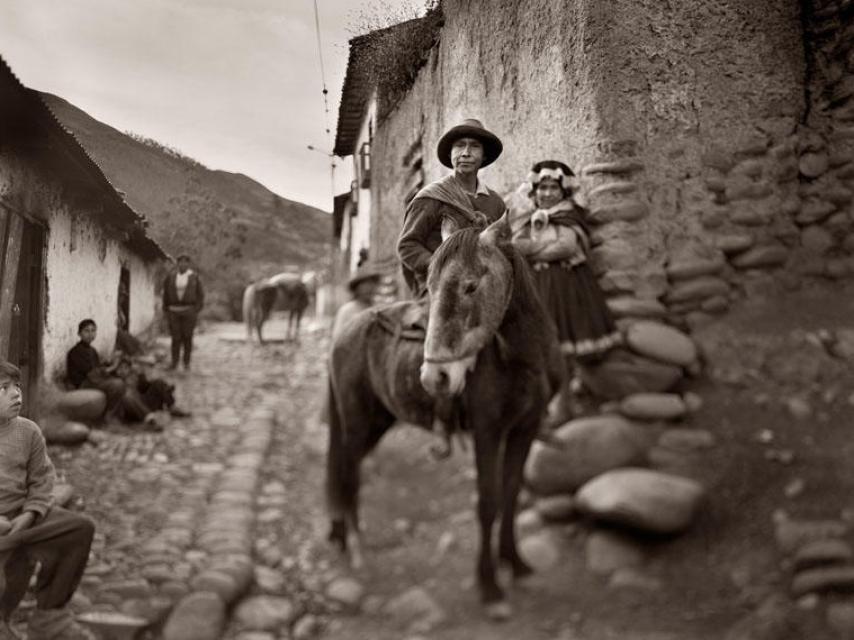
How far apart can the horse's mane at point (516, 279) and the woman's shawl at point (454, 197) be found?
0.86ft

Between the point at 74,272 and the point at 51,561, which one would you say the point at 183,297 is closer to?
the point at 74,272

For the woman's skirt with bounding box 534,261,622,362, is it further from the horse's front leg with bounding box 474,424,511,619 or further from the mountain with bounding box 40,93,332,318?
the mountain with bounding box 40,93,332,318

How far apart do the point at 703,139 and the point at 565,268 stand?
1.15m

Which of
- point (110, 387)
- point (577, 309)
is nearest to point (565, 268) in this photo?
point (577, 309)

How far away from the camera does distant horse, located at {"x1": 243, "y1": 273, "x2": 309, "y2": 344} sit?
11.7ft

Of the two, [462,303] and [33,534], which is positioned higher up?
[462,303]

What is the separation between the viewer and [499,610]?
170cm

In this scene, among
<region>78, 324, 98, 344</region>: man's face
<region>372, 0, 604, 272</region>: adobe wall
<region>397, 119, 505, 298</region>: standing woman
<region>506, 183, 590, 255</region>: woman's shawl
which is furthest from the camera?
<region>78, 324, 98, 344</region>: man's face

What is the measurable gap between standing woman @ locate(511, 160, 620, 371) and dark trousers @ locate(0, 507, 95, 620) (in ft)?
7.06

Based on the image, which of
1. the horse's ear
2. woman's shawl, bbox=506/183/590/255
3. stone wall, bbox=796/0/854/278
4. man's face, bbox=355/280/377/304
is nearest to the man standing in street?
man's face, bbox=355/280/377/304

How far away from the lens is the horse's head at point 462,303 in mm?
1741

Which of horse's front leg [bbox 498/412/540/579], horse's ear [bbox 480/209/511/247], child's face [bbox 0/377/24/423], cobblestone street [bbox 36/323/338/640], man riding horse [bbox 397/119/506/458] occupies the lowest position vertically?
cobblestone street [bbox 36/323/338/640]

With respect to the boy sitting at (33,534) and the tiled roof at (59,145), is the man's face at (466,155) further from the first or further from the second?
the tiled roof at (59,145)

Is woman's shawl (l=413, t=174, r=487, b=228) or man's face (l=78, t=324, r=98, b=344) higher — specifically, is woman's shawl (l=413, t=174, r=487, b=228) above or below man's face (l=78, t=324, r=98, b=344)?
above
